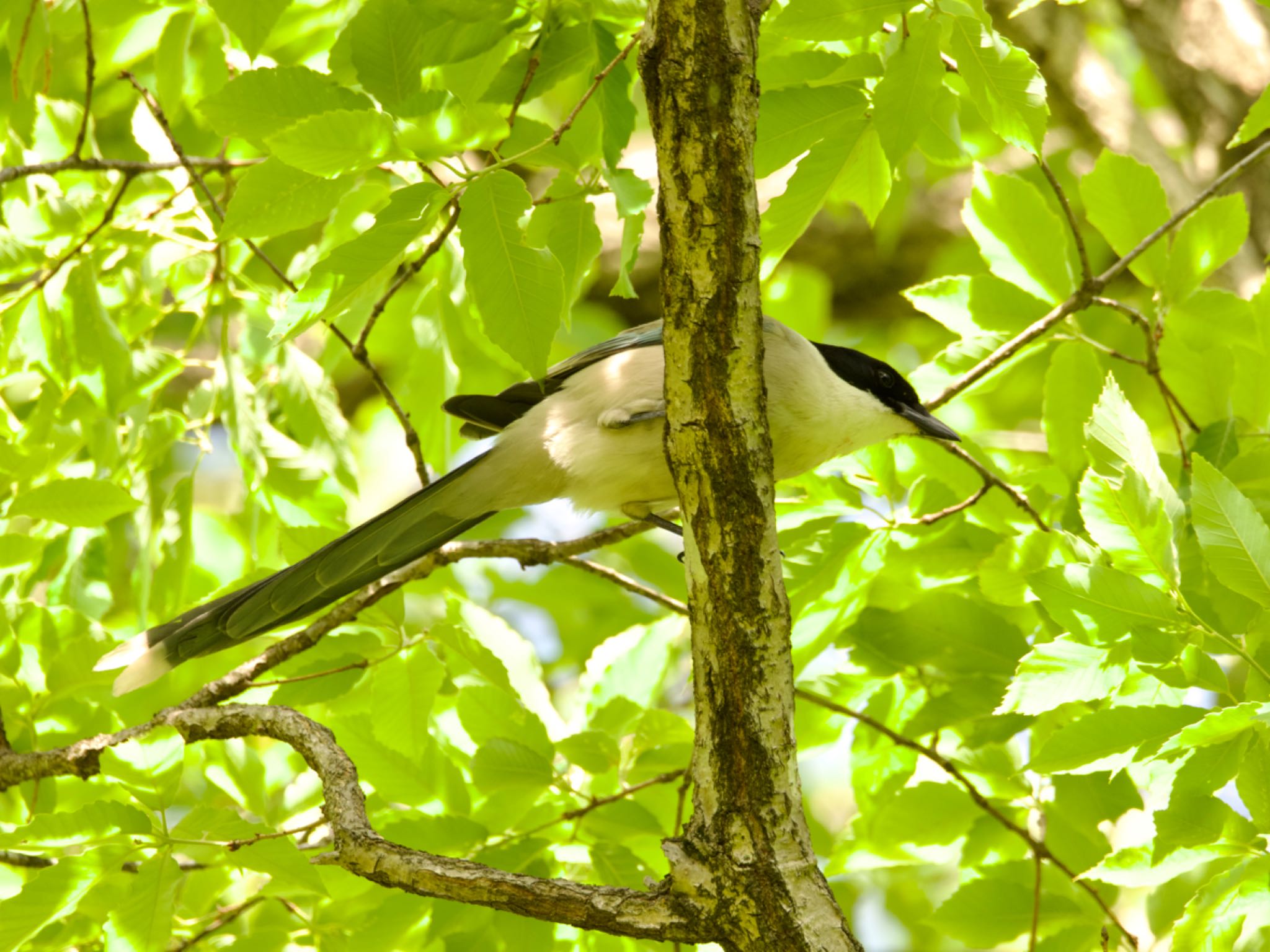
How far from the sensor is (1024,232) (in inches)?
130

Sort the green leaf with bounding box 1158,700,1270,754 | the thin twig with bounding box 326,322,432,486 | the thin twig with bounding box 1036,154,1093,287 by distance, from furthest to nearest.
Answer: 1. the thin twig with bounding box 326,322,432,486
2. the thin twig with bounding box 1036,154,1093,287
3. the green leaf with bounding box 1158,700,1270,754

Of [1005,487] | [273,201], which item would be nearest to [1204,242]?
[1005,487]

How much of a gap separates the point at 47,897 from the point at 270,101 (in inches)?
64.5

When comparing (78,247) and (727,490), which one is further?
(78,247)

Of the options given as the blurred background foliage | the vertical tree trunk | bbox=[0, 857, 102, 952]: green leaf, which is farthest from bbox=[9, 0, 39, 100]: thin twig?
bbox=[0, 857, 102, 952]: green leaf

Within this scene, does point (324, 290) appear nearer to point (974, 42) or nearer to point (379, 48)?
point (379, 48)

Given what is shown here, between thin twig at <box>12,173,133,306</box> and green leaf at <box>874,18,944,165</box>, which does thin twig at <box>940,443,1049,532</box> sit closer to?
green leaf at <box>874,18,944,165</box>

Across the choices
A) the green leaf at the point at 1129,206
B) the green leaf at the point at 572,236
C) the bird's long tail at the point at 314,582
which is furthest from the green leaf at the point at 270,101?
the green leaf at the point at 1129,206

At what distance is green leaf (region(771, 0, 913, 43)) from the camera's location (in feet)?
7.76

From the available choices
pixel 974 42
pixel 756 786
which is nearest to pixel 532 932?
pixel 756 786

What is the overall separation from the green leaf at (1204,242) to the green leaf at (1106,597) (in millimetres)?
1231

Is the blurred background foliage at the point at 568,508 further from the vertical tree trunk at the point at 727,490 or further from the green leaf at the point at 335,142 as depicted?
the vertical tree trunk at the point at 727,490

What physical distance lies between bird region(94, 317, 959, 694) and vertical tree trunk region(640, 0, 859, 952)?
997mm

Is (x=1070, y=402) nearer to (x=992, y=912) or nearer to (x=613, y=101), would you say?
(x=992, y=912)
